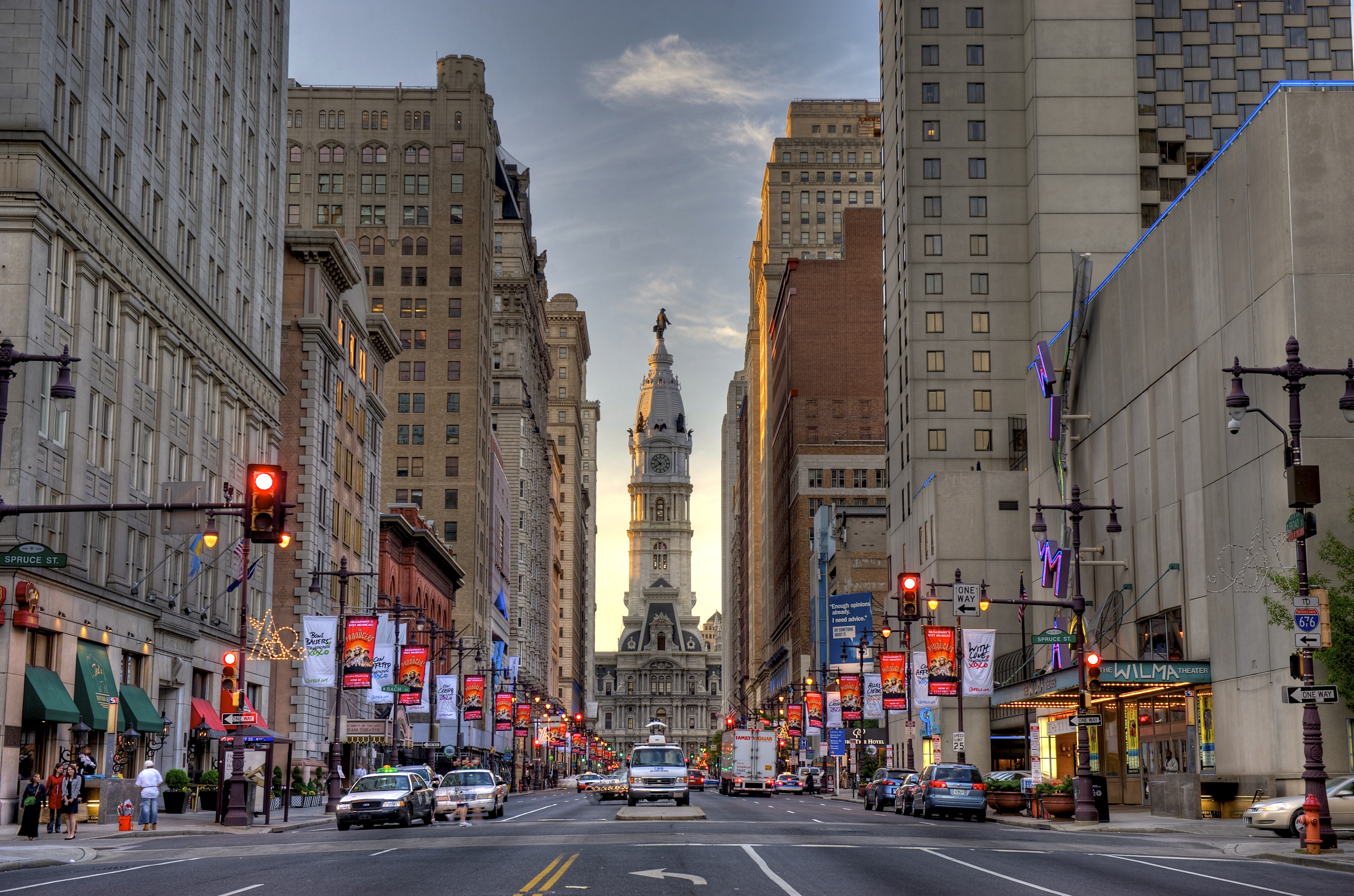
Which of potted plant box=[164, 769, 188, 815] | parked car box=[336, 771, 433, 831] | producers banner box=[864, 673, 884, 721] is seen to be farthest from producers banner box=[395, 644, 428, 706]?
producers banner box=[864, 673, 884, 721]

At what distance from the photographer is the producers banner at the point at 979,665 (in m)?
57.7

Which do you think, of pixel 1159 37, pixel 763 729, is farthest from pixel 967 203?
pixel 763 729

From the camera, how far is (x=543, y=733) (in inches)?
6245

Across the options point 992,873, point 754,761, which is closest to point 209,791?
point 992,873

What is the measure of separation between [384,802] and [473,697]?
164 ft

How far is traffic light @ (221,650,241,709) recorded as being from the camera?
4412 cm

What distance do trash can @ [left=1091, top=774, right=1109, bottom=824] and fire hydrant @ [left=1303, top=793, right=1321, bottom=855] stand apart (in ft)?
49.0

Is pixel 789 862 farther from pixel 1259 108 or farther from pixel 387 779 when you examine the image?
pixel 1259 108

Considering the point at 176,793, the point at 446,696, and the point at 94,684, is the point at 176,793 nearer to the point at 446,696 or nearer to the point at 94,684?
the point at 94,684

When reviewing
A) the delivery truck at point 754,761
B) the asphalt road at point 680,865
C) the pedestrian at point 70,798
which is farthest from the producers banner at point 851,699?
A: the pedestrian at point 70,798

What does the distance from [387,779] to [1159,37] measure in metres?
81.1

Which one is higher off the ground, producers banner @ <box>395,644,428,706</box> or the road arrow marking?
producers banner @ <box>395,644,428,706</box>

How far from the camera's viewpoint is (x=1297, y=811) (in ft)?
113

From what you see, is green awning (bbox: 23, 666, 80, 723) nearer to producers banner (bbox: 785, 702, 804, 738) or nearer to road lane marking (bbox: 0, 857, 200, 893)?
road lane marking (bbox: 0, 857, 200, 893)
